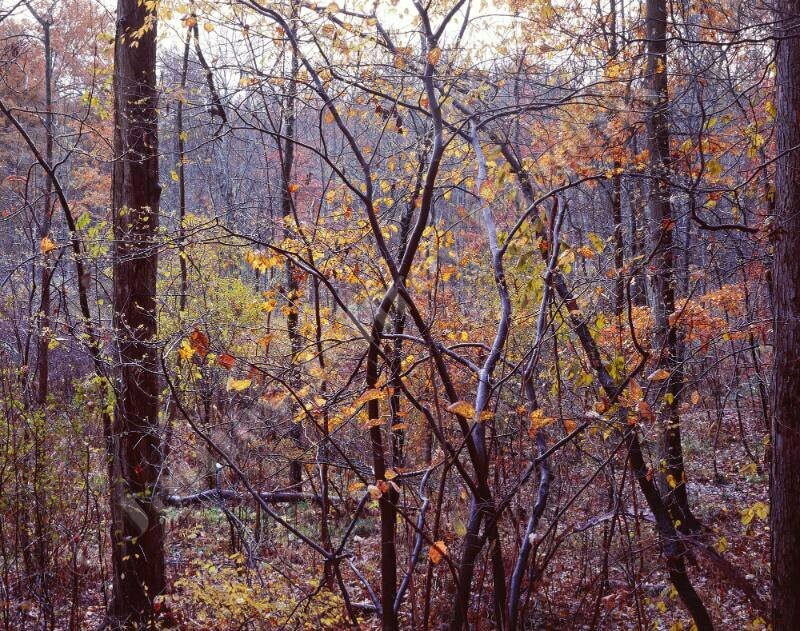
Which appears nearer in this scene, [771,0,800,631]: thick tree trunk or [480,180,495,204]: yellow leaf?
[480,180,495,204]: yellow leaf

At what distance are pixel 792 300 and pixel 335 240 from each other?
12.5 ft

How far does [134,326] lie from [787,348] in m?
5.04

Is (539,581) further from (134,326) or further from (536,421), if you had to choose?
(134,326)

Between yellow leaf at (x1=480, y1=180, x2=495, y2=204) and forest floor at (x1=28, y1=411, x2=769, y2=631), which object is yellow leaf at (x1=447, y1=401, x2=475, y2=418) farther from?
yellow leaf at (x1=480, y1=180, x2=495, y2=204)

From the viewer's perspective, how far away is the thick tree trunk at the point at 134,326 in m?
5.11

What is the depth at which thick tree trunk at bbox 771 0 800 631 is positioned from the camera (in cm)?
471

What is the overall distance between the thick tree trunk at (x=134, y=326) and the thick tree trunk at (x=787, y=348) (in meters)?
4.76

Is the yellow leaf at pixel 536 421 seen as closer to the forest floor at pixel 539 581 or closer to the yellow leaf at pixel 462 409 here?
the yellow leaf at pixel 462 409

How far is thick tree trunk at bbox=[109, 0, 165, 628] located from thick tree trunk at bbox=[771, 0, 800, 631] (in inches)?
187

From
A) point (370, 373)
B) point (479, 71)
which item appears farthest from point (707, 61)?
point (370, 373)

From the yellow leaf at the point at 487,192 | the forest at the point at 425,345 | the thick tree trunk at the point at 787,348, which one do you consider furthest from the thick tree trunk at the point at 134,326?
the thick tree trunk at the point at 787,348

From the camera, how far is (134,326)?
17.3 ft

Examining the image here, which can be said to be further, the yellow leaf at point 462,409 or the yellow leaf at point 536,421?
the yellow leaf at point 536,421

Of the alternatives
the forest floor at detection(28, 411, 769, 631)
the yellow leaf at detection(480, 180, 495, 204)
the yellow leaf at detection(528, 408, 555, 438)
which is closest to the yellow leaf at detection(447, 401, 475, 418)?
the yellow leaf at detection(528, 408, 555, 438)
